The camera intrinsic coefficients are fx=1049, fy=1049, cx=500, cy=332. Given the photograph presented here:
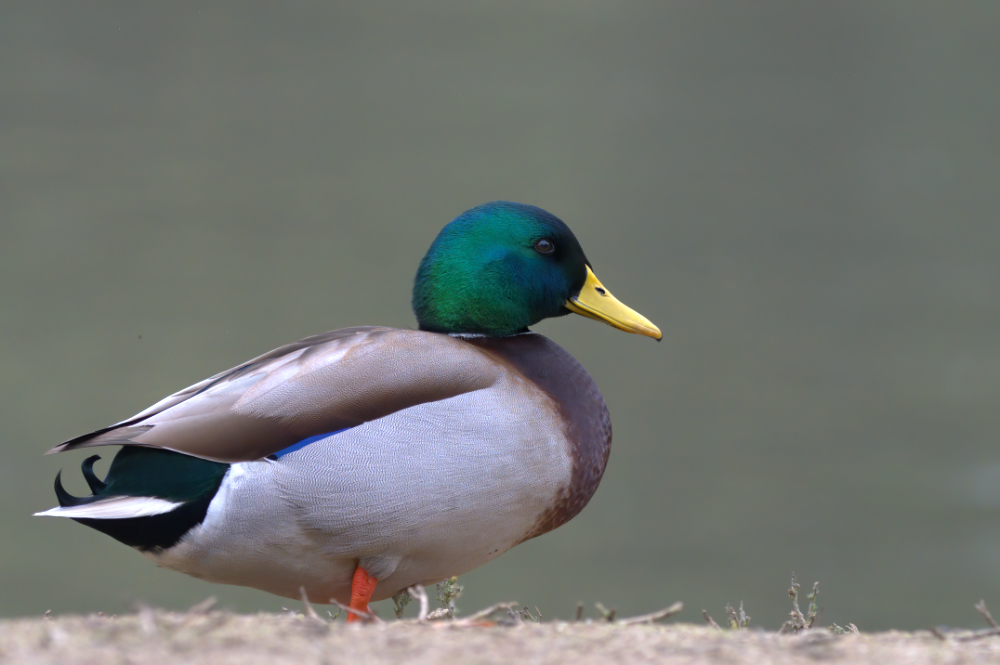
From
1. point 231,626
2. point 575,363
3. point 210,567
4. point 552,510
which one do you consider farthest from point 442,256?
point 231,626

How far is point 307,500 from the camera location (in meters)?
2.38

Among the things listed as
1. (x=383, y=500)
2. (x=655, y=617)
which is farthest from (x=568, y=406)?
(x=655, y=617)

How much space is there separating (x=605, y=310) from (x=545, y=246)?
0.88ft

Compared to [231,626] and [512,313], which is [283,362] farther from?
[231,626]

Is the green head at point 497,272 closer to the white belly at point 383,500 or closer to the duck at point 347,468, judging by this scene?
the duck at point 347,468

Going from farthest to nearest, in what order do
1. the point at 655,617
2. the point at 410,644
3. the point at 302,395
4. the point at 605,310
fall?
the point at 605,310, the point at 302,395, the point at 655,617, the point at 410,644

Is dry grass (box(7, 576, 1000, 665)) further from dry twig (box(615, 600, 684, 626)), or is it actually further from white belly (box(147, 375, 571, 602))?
white belly (box(147, 375, 571, 602))

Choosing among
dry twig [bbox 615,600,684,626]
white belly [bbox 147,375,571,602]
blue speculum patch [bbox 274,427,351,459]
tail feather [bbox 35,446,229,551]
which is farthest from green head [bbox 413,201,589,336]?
dry twig [bbox 615,600,684,626]

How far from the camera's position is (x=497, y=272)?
3.01m

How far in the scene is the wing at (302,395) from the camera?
241 cm

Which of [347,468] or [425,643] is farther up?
[347,468]

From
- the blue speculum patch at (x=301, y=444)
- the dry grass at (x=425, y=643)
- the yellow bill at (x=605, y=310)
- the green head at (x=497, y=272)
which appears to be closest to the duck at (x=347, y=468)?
the blue speculum patch at (x=301, y=444)

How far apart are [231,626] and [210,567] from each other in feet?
2.74

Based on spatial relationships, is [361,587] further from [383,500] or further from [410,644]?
[410,644]
